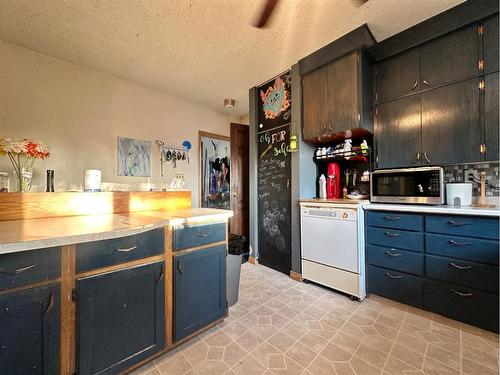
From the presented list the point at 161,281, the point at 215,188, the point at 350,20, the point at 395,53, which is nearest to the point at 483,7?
the point at 395,53

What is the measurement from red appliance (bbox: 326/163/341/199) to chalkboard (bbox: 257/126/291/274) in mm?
495

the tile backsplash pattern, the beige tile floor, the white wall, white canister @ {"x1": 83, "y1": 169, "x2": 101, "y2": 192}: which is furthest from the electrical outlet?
the white wall

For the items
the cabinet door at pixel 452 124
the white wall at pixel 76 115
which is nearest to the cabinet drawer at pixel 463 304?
the cabinet door at pixel 452 124

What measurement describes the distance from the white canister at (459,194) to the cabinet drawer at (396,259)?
0.57 m

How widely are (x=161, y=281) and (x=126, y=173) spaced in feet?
7.34

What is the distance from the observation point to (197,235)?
4.88ft

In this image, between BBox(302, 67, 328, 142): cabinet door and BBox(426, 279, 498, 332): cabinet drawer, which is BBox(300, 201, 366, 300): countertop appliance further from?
BBox(302, 67, 328, 142): cabinet door

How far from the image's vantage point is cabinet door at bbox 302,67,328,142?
2365 mm

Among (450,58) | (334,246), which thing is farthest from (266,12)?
(334,246)

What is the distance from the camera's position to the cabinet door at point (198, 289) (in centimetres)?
139

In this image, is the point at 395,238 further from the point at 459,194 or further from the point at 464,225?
the point at 459,194

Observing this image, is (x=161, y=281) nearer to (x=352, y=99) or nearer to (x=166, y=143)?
(x=352, y=99)

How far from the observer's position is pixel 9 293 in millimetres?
843

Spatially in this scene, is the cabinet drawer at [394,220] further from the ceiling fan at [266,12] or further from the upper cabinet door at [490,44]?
the ceiling fan at [266,12]
